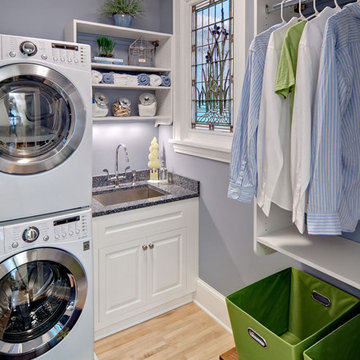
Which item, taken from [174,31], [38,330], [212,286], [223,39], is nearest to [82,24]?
[174,31]

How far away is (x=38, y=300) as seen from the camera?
77.6 inches

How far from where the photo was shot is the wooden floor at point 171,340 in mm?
2268

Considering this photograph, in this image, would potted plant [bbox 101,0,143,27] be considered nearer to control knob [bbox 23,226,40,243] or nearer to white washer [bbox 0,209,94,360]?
white washer [bbox 0,209,94,360]

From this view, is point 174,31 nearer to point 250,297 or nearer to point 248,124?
point 248,124

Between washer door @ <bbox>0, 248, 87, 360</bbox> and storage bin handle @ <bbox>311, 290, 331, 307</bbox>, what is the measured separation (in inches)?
49.2

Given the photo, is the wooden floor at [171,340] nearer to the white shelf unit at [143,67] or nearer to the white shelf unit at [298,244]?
the white shelf unit at [298,244]

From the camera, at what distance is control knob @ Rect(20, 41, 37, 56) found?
1715mm

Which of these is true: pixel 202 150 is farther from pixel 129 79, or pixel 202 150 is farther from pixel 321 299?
pixel 321 299

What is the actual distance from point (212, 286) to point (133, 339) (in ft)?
2.28

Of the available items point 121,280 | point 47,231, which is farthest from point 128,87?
point 121,280

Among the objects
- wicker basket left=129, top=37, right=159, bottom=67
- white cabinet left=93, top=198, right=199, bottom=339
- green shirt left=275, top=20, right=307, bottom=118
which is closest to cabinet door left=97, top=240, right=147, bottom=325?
white cabinet left=93, top=198, right=199, bottom=339

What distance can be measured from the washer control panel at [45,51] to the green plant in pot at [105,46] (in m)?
0.72

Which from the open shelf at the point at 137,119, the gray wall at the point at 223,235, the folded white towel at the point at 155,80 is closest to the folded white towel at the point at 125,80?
the folded white towel at the point at 155,80

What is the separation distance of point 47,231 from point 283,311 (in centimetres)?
135
